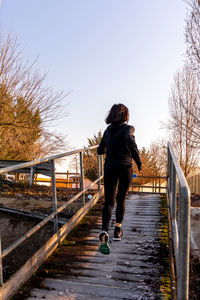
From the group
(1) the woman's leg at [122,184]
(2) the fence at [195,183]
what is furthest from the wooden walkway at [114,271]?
(2) the fence at [195,183]

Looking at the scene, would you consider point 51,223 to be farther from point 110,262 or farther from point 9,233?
point 110,262

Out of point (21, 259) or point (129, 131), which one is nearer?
point (129, 131)

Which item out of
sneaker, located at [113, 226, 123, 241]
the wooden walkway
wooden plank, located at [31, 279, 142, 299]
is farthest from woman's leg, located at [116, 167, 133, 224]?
wooden plank, located at [31, 279, 142, 299]

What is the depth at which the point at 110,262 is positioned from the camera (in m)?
3.47

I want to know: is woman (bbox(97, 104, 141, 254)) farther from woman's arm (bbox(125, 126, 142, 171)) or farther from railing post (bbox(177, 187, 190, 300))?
railing post (bbox(177, 187, 190, 300))

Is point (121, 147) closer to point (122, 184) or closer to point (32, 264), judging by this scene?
point (122, 184)

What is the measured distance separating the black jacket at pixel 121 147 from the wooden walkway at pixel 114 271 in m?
1.11

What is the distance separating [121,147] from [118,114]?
423 mm

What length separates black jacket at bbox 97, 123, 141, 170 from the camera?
3.64m

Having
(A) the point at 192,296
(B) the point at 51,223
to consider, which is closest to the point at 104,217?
(A) the point at 192,296

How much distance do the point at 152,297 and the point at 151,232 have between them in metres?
1.77

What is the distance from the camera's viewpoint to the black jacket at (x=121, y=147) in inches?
143

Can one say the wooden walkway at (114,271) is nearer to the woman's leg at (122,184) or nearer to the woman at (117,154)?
the woman at (117,154)

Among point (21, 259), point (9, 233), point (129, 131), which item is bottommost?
point (21, 259)
